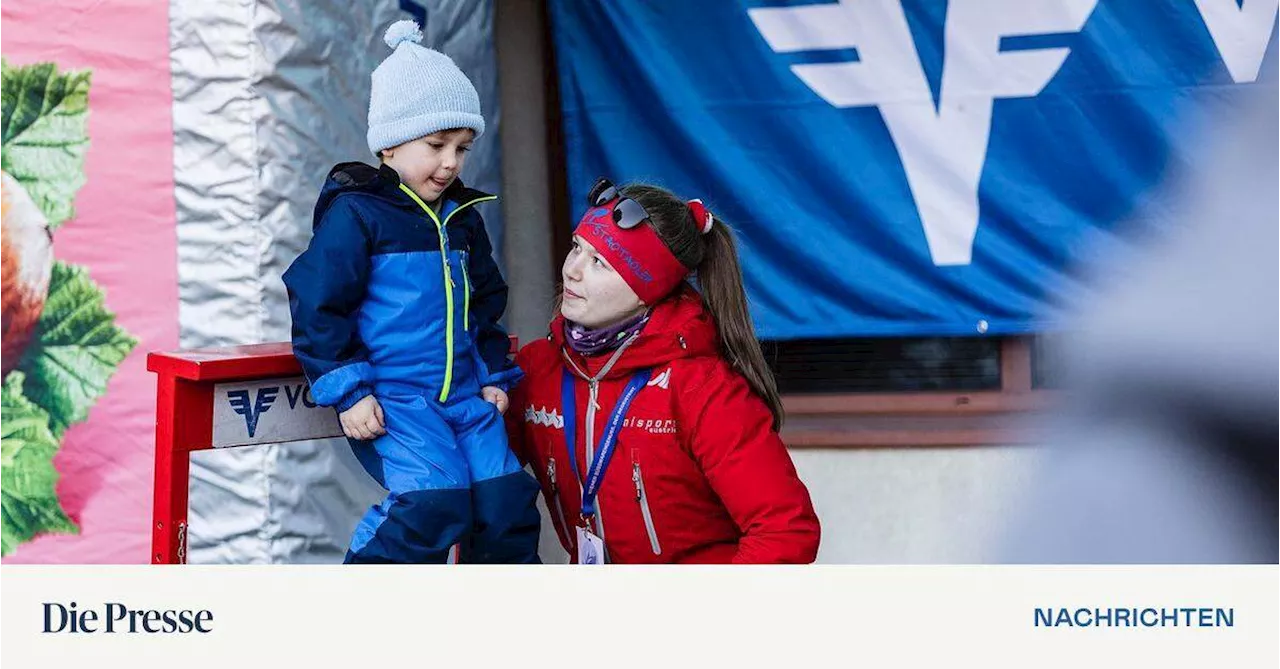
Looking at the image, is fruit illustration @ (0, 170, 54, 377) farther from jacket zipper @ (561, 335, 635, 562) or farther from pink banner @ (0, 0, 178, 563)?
jacket zipper @ (561, 335, 635, 562)

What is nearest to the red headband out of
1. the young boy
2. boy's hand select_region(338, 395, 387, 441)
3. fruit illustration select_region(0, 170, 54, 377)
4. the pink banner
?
the young boy

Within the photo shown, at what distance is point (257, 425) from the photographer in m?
2.46

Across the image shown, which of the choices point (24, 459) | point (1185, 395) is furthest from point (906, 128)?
point (24, 459)

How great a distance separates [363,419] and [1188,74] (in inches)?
93.6

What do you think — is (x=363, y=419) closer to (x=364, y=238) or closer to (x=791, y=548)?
(x=364, y=238)

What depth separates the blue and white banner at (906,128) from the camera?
3891 millimetres

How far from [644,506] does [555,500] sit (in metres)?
0.21

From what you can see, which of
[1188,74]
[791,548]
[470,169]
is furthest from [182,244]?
[1188,74]

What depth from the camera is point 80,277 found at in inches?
133

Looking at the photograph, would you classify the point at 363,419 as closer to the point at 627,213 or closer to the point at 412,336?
the point at 412,336

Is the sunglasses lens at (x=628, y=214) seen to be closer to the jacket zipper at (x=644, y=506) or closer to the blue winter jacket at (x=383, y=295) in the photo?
the blue winter jacket at (x=383, y=295)

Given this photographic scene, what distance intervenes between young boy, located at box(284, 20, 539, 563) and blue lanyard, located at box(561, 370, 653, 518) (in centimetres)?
9

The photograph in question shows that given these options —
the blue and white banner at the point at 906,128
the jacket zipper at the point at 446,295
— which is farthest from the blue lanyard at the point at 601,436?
the blue and white banner at the point at 906,128

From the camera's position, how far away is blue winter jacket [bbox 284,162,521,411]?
2441 millimetres
